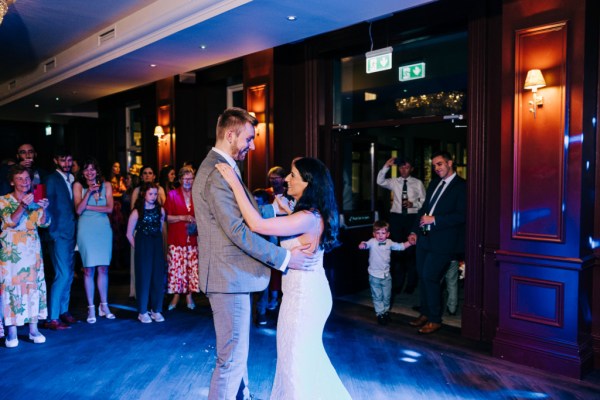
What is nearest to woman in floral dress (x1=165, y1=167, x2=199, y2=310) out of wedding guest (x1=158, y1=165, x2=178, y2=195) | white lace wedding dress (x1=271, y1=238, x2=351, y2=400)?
wedding guest (x1=158, y1=165, x2=178, y2=195)

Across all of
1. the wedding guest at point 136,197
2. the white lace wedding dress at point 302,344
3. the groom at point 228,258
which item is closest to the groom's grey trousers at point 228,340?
the groom at point 228,258

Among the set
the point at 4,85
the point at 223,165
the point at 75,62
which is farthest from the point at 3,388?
the point at 4,85

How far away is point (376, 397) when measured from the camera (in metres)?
3.13

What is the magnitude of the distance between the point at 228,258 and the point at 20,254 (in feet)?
8.38

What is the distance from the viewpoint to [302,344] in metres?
2.54

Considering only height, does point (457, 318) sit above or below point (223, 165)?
below

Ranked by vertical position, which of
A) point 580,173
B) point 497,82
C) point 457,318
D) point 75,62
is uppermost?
point 75,62

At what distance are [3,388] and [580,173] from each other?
4.25m

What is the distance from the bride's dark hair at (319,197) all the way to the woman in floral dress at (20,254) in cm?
263

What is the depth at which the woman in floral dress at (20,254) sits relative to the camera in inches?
156

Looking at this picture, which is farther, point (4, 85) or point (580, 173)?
point (4, 85)

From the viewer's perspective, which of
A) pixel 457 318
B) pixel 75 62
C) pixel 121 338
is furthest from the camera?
pixel 75 62

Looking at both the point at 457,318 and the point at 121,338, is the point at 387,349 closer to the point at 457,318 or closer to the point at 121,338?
the point at 457,318

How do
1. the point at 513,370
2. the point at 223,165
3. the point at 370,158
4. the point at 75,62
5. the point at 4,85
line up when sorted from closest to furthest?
the point at 223,165
the point at 513,370
the point at 370,158
the point at 75,62
the point at 4,85
